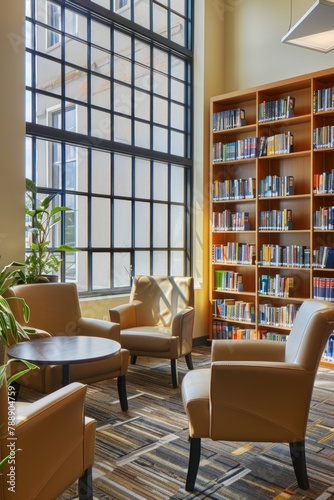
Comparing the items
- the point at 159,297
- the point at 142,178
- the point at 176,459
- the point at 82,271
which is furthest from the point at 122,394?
the point at 142,178

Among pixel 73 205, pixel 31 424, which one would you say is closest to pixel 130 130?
pixel 73 205

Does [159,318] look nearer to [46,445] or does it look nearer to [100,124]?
[100,124]

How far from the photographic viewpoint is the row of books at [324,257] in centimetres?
486

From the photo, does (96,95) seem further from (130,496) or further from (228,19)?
(130,496)

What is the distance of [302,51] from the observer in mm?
5426

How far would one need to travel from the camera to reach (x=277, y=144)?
5.25m

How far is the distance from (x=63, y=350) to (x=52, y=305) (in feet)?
3.01

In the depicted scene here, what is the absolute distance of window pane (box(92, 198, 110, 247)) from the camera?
5.00 m

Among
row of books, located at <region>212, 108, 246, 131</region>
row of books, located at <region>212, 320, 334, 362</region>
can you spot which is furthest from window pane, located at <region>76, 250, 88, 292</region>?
row of books, located at <region>212, 108, 246, 131</region>

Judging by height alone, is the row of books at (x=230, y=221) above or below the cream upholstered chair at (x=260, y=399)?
above

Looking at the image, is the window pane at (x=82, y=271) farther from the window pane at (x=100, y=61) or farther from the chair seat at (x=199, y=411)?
the chair seat at (x=199, y=411)

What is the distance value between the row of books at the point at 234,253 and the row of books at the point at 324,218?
2.70ft

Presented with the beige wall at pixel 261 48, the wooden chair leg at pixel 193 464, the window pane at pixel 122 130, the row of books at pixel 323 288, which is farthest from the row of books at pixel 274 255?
the wooden chair leg at pixel 193 464

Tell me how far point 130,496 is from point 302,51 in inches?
196
